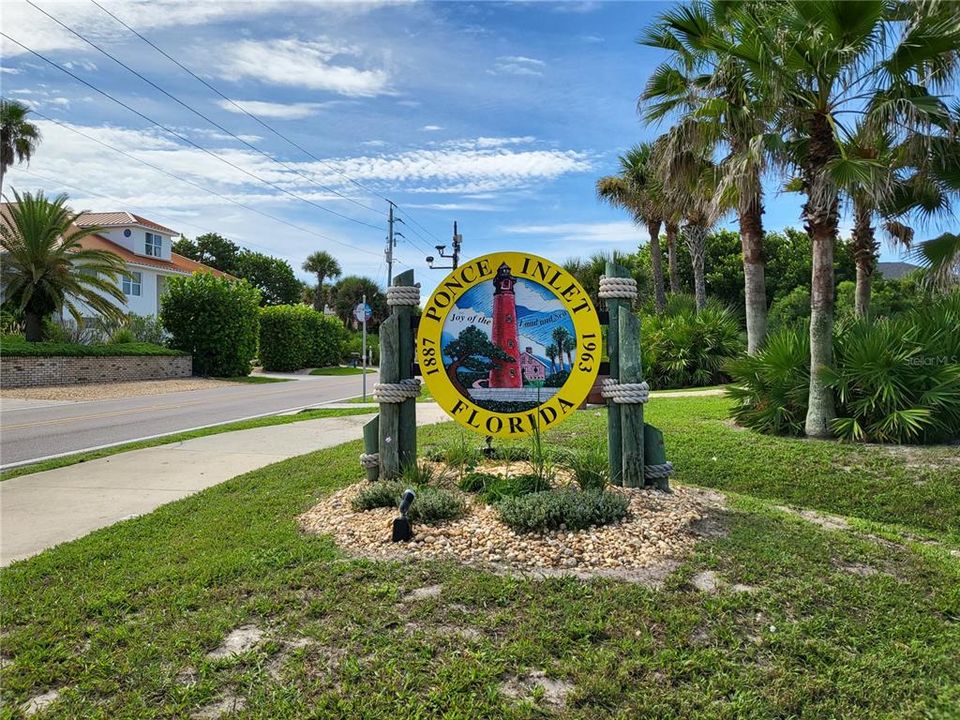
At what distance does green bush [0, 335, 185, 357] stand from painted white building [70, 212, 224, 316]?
10.9 metres

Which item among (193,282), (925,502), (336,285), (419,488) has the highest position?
(336,285)

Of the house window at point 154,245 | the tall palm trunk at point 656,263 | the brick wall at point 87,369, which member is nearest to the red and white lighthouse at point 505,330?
the tall palm trunk at point 656,263

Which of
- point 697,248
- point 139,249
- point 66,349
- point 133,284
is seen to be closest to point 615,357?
point 697,248

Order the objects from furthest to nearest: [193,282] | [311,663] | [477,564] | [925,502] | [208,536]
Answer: [193,282], [925,502], [208,536], [477,564], [311,663]

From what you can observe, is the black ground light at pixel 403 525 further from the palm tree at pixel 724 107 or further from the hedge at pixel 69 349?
the hedge at pixel 69 349

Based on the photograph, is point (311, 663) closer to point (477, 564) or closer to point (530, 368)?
point (477, 564)

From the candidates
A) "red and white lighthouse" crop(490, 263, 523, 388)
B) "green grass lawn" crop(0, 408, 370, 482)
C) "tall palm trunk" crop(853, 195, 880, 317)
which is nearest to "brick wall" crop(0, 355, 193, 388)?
"green grass lawn" crop(0, 408, 370, 482)

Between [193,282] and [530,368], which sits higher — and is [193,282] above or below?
above

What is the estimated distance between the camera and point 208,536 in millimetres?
4910

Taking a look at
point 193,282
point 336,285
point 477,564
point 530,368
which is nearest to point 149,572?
point 477,564

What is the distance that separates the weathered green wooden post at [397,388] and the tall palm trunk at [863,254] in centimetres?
1250

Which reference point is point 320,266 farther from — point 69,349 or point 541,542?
point 541,542

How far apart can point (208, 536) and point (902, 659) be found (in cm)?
436

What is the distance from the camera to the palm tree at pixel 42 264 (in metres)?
23.9
